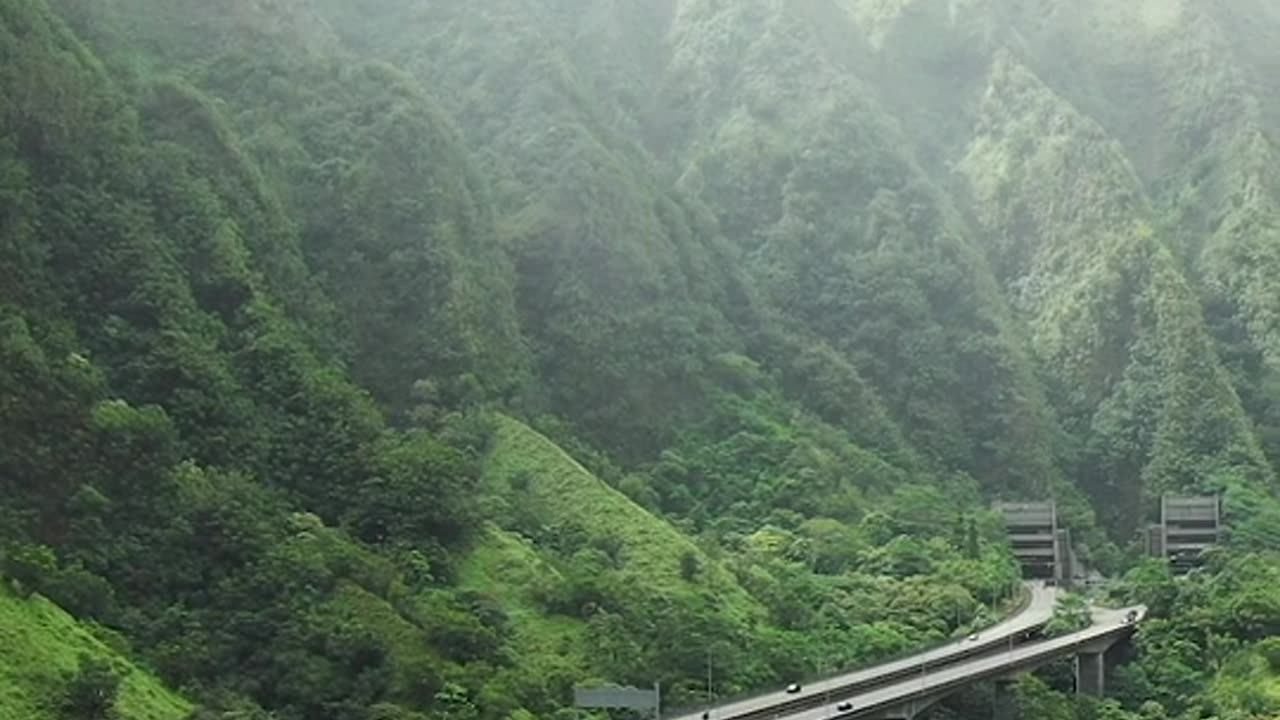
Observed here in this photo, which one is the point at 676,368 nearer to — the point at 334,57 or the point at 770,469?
the point at 770,469

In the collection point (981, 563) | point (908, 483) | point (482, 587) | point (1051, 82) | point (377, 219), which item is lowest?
point (482, 587)

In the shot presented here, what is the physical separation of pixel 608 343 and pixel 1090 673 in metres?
31.2

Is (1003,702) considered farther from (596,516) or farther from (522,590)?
(522,590)

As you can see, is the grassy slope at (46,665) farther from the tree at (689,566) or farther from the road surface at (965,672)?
the tree at (689,566)

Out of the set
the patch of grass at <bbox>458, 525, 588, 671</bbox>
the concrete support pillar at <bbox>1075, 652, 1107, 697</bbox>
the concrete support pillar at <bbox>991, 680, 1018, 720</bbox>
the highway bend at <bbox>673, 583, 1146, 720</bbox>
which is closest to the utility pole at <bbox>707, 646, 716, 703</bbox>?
the highway bend at <bbox>673, 583, 1146, 720</bbox>

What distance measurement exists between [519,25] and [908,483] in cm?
4298

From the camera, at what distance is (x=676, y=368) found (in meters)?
97.6

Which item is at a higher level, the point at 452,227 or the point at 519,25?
the point at 519,25

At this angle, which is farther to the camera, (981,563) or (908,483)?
(908,483)

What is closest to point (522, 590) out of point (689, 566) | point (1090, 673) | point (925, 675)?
point (689, 566)

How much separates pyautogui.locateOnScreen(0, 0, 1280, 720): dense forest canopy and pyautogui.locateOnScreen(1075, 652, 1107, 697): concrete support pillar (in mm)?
836

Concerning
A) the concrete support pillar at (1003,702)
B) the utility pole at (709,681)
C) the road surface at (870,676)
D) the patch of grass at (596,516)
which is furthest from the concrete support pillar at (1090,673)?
the utility pole at (709,681)

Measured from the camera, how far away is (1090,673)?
79.6 meters

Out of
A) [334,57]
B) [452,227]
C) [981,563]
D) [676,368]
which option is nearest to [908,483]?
[981,563]
